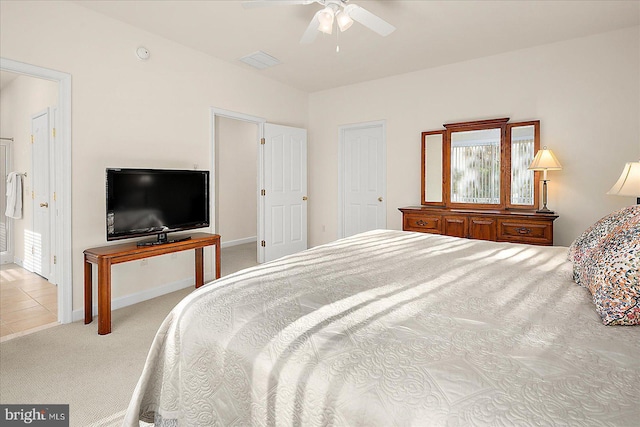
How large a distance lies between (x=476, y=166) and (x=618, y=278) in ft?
11.5

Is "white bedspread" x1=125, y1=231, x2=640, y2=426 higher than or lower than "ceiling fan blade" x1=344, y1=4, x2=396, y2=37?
lower

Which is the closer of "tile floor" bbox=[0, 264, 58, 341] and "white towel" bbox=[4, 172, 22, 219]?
"tile floor" bbox=[0, 264, 58, 341]

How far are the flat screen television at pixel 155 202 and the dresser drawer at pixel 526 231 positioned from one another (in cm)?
330

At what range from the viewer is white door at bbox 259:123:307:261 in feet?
16.6

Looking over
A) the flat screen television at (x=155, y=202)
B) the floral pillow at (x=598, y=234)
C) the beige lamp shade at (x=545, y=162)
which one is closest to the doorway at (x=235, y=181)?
the flat screen television at (x=155, y=202)

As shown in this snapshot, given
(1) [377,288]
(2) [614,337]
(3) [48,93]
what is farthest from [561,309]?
(3) [48,93]

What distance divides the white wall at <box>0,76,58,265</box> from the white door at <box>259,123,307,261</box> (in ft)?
9.14

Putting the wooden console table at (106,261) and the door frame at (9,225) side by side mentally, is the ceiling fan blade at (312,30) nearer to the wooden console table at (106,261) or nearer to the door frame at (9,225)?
the wooden console table at (106,261)

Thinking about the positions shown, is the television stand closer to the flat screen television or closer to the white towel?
the flat screen television

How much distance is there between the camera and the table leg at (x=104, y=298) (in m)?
2.75

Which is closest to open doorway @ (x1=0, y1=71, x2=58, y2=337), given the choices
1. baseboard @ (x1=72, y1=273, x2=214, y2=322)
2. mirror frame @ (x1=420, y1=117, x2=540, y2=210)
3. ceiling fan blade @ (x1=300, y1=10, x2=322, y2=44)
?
baseboard @ (x1=72, y1=273, x2=214, y2=322)

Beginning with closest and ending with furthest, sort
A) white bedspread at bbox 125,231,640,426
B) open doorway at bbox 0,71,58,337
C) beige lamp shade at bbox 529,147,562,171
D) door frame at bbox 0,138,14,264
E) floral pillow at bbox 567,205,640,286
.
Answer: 1. white bedspread at bbox 125,231,640,426
2. floral pillow at bbox 567,205,640,286
3. beige lamp shade at bbox 529,147,562,171
4. open doorway at bbox 0,71,58,337
5. door frame at bbox 0,138,14,264

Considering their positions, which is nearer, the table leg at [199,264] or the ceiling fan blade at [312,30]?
the ceiling fan blade at [312,30]

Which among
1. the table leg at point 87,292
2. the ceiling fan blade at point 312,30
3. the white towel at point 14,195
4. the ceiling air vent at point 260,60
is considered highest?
the ceiling air vent at point 260,60
